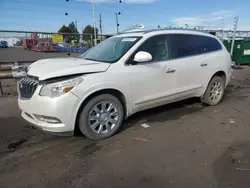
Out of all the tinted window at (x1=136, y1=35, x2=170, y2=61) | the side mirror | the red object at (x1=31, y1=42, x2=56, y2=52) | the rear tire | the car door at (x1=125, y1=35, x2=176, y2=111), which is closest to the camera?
the side mirror

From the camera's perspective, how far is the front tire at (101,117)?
11.5ft

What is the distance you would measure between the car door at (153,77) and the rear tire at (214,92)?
133 centimetres

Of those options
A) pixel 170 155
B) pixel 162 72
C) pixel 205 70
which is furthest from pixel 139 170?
pixel 205 70

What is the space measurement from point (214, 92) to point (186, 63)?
1425 millimetres

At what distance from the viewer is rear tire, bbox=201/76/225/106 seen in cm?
527

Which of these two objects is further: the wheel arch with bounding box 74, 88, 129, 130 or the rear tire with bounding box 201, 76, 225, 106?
the rear tire with bounding box 201, 76, 225, 106

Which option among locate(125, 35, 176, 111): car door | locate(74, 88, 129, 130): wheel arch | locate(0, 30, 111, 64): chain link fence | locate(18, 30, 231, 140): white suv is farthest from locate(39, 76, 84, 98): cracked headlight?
locate(0, 30, 111, 64): chain link fence

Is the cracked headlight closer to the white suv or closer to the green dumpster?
the white suv

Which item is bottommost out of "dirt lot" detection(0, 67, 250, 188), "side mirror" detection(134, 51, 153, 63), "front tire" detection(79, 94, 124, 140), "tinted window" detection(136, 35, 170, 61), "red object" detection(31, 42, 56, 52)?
"dirt lot" detection(0, 67, 250, 188)

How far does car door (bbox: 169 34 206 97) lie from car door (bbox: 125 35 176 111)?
16 centimetres

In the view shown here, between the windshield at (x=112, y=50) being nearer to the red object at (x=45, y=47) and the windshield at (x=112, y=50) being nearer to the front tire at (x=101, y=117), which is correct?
the front tire at (x=101, y=117)

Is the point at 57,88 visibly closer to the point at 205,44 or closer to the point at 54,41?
the point at 205,44

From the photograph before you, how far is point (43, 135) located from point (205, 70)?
3.64 metres

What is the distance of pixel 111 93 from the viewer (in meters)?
3.74
